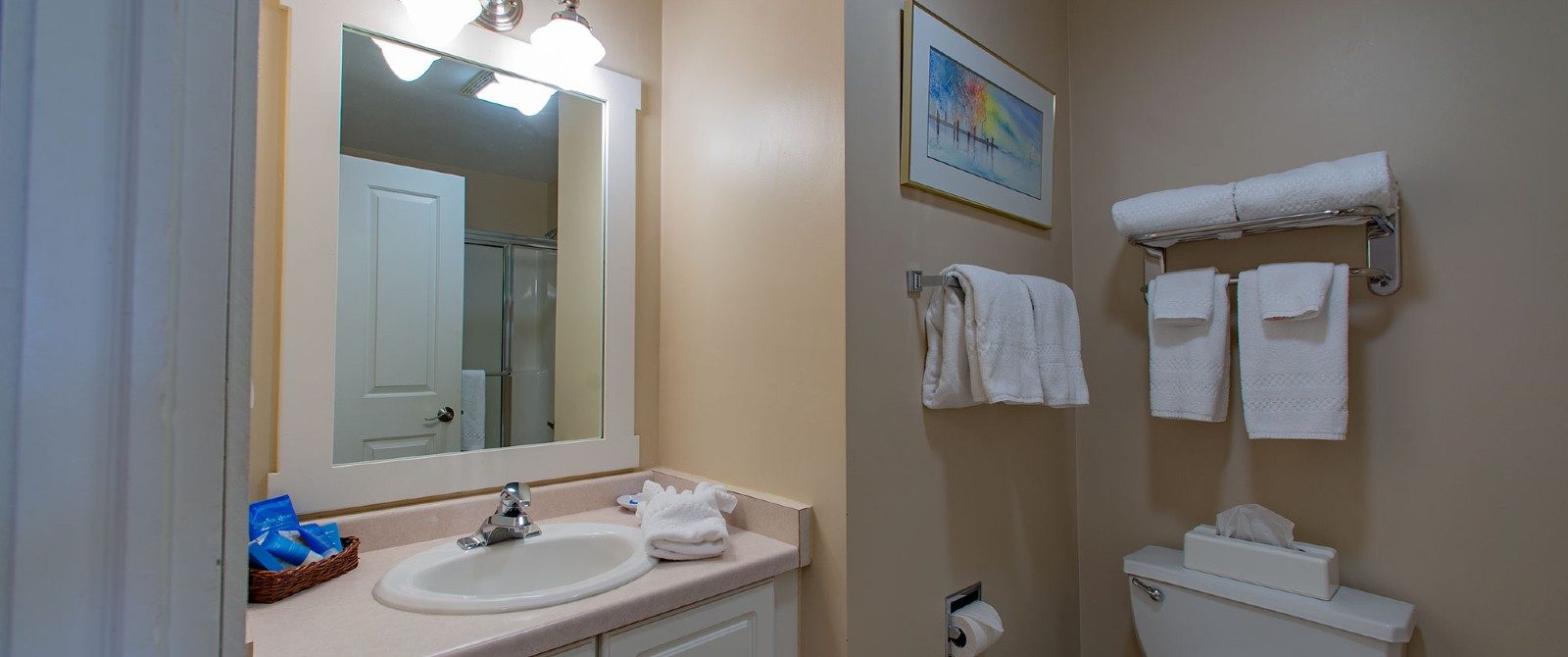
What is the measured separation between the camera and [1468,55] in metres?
1.31

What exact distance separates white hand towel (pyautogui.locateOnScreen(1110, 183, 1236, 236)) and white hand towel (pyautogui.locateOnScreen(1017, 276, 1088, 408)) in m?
0.25

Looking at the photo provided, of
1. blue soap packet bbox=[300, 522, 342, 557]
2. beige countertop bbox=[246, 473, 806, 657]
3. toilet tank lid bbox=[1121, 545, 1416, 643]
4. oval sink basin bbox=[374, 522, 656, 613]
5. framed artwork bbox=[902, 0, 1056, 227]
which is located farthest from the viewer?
framed artwork bbox=[902, 0, 1056, 227]

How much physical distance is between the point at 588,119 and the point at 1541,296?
6.69 ft

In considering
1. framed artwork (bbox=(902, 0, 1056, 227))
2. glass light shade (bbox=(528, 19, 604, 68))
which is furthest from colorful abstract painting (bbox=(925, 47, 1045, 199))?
glass light shade (bbox=(528, 19, 604, 68))

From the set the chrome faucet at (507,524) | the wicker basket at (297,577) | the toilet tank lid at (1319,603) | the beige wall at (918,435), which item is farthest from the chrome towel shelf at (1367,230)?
the wicker basket at (297,577)

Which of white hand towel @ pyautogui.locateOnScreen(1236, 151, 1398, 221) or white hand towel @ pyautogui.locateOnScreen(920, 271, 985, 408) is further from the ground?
white hand towel @ pyautogui.locateOnScreen(1236, 151, 1398, 221)

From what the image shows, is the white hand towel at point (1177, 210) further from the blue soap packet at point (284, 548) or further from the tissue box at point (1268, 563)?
the blue soap packet at point (284, 548)

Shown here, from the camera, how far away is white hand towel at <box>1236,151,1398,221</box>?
4.09ft

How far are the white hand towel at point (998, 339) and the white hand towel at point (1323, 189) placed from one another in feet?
1.76

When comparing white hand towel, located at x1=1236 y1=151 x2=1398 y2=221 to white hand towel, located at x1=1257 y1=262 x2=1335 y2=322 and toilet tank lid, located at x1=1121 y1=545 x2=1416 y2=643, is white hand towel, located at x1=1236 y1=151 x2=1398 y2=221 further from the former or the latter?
toilet tank lid, located at x1=1121 y1=545 x2=1416 y2=643

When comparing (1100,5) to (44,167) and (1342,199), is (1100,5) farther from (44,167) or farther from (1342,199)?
(44,167)

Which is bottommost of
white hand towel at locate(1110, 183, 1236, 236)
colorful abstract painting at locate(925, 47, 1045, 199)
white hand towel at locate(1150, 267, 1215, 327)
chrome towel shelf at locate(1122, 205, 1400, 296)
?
white hand towel at locate(1150, 267, 1215, 327)

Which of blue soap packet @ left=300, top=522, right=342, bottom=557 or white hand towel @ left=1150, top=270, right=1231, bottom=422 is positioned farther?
white hand towel @ left=1150, top=270, right=1231, bottom=422

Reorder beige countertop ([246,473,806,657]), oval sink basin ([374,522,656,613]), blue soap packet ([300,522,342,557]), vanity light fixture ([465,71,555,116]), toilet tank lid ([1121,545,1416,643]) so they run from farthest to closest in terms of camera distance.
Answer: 1. vanity light fixture ([465,71,555,116])
2. toilet tank lid ([1121,545,1416,643])
3. blue soap packet ([300,522,342,557])
4. oval sink basin ([374,522,656,613])
5. beige countertop ([246,473,806,657])
